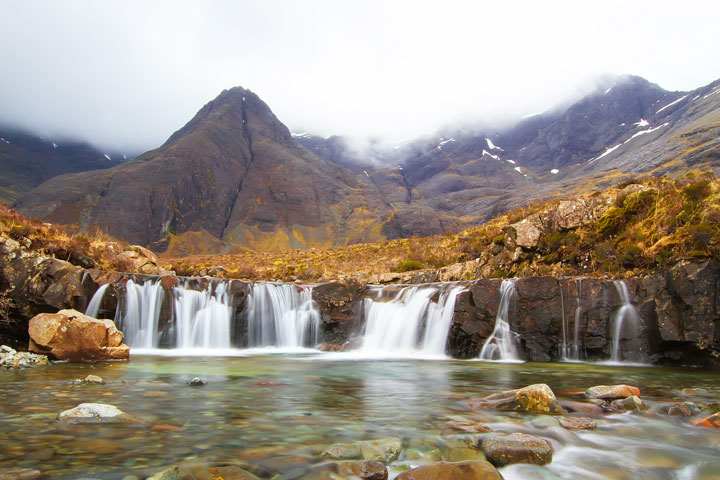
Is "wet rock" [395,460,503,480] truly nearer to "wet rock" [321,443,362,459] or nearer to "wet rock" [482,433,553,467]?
"wet rock" [482,433,553,467]

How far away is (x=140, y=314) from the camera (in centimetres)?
1814

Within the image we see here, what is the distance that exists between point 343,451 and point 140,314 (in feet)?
54.0

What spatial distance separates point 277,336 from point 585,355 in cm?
1432

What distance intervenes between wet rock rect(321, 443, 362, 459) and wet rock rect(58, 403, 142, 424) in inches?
133

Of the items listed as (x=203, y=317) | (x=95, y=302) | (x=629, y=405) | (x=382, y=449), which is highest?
(x=95, y=302)

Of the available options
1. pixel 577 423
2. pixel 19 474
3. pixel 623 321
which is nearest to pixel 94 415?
pixel 19 474

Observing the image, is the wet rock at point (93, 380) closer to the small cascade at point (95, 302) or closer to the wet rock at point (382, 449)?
the wet rock at point (382, 449)

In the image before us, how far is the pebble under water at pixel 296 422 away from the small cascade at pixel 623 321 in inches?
88.7

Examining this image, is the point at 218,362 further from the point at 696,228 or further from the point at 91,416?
the point at 696,228

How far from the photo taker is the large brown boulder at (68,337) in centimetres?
1232

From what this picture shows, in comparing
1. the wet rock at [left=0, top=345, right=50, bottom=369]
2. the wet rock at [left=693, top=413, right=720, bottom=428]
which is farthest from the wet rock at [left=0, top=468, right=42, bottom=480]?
the wet rock at [left=693, top=413, right=720, bottom=428]

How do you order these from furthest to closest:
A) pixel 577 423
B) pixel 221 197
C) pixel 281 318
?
pixel 221 197 < pixel 281 318 < pixel 577 423

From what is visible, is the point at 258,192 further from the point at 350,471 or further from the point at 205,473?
the point at 350,471

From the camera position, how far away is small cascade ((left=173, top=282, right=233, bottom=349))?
19.2 meters
